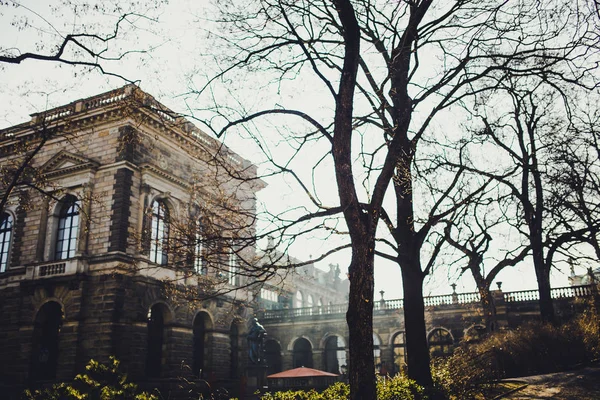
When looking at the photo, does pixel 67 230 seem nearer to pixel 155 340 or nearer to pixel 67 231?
pixel 67 231

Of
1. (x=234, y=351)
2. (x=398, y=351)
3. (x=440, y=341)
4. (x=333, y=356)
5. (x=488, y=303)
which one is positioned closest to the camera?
(x=488, y=303)

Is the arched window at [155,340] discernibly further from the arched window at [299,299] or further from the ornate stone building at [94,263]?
the arched window at [299,299]

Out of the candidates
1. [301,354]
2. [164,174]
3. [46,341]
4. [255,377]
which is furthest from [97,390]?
[301,354]

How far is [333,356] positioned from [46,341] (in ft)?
65.1

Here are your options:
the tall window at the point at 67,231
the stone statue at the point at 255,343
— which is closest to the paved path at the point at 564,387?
the stone statue at the point at 255,343

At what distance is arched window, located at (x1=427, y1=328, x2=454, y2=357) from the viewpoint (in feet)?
97.1

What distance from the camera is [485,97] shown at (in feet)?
35.6

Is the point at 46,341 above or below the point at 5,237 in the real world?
below

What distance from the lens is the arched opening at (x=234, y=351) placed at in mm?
26406

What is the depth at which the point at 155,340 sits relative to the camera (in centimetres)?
2122

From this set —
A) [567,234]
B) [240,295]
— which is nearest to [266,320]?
[240,295]

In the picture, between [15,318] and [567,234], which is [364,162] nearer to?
[567,234]

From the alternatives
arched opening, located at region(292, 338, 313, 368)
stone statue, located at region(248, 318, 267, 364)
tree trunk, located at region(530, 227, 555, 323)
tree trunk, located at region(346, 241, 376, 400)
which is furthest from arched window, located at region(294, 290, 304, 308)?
tree trunk, located at region(346, 241, 376, 400)

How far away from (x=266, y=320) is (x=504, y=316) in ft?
53.8
